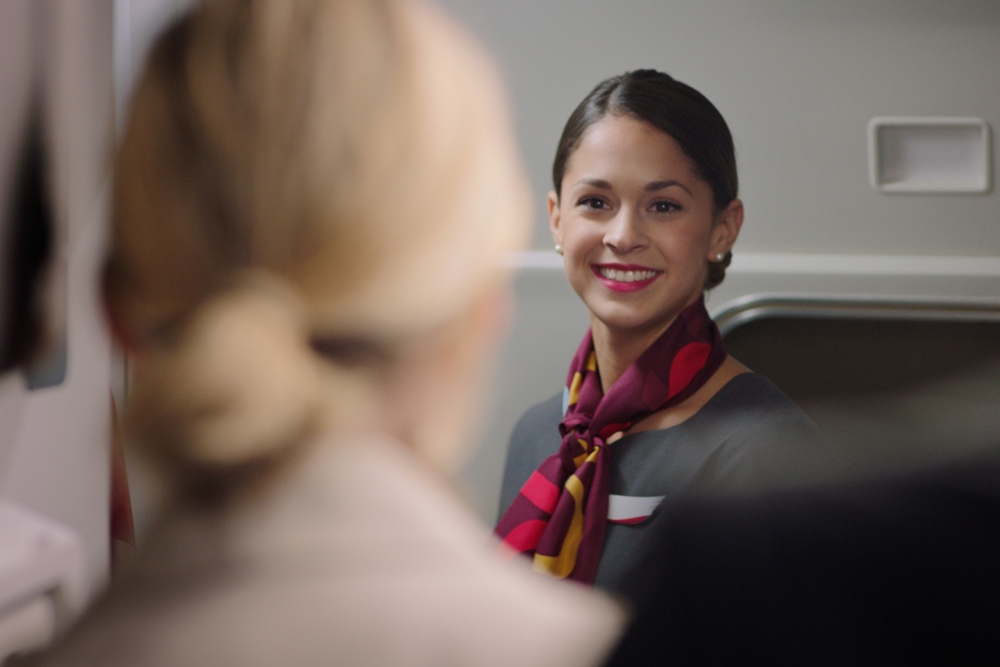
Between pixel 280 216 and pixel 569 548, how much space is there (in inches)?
23.6

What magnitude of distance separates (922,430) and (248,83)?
2.64 ft

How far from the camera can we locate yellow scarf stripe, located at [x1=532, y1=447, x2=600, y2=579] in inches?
33.3

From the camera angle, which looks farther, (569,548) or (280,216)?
(569,548)

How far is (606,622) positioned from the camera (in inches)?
14.5

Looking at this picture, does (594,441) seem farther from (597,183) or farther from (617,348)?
(597,183)

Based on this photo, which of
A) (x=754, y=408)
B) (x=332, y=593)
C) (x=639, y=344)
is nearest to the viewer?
(x=332, y=593)

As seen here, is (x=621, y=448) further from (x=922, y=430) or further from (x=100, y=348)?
(x=100, y=348)

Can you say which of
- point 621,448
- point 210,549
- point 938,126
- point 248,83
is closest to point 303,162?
point 248,83

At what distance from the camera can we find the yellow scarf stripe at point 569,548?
2.77ft

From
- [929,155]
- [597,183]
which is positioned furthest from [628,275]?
[929,155]

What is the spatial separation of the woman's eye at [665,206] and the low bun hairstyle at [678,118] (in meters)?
0.04

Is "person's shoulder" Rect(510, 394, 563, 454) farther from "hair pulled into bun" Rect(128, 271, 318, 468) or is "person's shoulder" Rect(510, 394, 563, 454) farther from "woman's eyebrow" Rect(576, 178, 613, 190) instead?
"hair pulled into bun" Rect(128, 271, 318, 468)

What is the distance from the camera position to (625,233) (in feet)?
2.90

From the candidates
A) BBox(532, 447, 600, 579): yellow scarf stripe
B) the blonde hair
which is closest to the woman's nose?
BBox(532, 447, 600, 579): yellow scarf stripe
